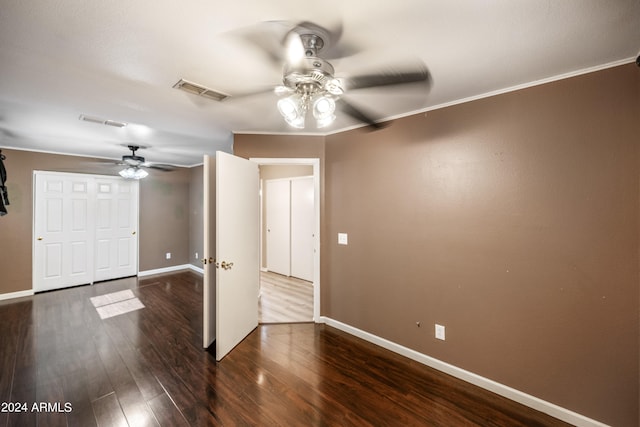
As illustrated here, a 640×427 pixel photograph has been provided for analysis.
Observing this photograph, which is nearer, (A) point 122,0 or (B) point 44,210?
(A) point 122,0

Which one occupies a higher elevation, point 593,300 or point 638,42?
point 638,42

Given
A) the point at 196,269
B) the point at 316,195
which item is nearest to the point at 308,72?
the point at 316,195

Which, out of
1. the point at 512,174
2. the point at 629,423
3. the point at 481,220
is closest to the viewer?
the point at 629,423

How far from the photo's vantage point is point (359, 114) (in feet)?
8.34

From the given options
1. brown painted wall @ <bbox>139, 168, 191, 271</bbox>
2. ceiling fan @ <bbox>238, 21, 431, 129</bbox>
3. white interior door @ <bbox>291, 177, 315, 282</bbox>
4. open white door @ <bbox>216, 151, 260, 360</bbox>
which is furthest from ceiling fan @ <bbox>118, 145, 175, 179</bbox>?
ceiling fan @ <bbox>238, 21, 431, 129</bbox>

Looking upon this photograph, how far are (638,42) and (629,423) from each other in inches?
90.8

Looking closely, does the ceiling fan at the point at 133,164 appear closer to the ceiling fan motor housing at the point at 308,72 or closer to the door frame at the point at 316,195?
the door frame at the point at 316,195

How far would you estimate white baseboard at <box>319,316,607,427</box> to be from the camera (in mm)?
1758

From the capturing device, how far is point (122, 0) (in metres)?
1.13

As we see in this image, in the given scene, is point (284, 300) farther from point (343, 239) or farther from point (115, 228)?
point (115, 228)

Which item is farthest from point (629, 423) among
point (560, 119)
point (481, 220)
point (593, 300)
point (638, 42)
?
point (638, 42)

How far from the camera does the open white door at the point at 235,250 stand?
2451 millimetres

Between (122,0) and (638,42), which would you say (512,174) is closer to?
(638,42)

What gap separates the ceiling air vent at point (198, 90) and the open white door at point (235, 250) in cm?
51
